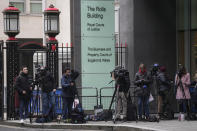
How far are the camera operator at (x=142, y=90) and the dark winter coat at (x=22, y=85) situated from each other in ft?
11.0

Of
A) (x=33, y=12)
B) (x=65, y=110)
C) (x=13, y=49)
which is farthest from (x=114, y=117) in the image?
(x=33, y=12)

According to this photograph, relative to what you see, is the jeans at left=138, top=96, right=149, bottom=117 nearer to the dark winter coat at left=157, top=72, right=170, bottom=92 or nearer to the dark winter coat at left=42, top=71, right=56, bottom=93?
the dark winter coat at left=157, top=72, right=170, bottom=92

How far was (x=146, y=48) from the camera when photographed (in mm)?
20828

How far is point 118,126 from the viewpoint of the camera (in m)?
16.5

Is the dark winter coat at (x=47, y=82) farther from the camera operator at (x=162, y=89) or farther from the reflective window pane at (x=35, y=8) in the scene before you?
the reflective window pane at (x=35, y=8)

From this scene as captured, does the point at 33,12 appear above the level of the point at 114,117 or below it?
above

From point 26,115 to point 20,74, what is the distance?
1434 mm

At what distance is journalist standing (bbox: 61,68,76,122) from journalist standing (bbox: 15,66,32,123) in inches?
46.5

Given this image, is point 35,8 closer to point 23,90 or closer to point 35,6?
point 35,6

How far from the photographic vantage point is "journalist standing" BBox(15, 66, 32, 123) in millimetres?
18469

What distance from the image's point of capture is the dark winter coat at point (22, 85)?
18453 millimetres

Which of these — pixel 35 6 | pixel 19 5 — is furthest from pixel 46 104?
pixel 35 6

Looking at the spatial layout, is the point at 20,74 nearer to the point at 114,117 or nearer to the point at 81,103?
the point at 81,103

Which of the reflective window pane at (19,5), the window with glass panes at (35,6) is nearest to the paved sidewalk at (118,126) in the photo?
the reflective window pane at (19,5)
